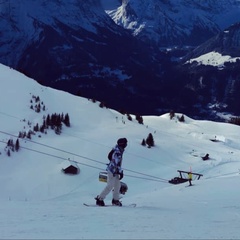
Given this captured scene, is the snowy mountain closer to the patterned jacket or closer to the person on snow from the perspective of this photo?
the person on snow

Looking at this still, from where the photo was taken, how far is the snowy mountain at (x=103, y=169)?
11875mm

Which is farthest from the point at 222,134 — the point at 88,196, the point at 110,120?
the point at 88,196

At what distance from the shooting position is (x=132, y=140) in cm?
3466

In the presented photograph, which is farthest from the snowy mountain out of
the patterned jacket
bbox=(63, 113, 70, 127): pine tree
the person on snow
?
the patterned jacket

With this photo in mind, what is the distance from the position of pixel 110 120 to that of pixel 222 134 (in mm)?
9947

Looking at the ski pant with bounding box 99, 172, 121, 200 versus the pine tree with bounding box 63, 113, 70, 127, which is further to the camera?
the pine tree with bounding box 63, 113, 70, 127

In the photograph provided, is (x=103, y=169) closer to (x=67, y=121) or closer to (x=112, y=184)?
(x=67, y=121)

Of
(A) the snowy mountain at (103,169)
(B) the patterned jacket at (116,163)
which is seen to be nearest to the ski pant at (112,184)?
(B) the patterned jacket at (116,163)

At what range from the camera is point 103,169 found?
28109 millimetres

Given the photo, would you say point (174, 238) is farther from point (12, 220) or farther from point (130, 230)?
point (12, 220)

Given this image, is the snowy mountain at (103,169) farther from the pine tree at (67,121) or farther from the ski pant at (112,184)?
the ski pant at (112,184)

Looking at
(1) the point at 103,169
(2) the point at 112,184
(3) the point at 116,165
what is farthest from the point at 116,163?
(1) the point at 103,169

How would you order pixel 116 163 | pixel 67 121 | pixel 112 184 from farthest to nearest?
1. pixel 67 121
2. pixel 112 184
3. pixel 116 163

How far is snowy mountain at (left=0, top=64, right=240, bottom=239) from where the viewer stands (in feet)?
39.0
